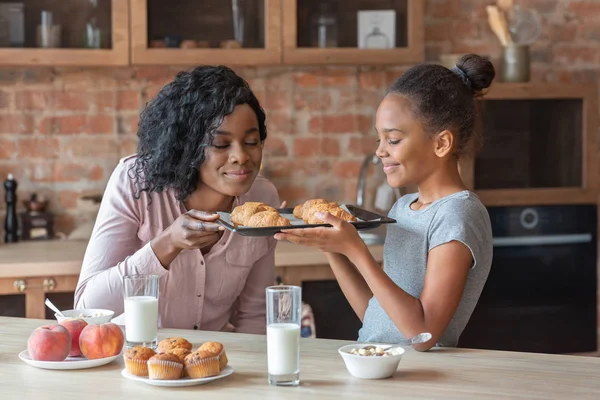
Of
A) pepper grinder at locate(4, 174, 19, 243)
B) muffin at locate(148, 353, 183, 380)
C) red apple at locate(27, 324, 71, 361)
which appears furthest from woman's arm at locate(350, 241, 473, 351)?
pepper grinder at locate(4, 174, 19, 243)

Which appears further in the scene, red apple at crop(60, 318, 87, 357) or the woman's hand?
the woman's hand

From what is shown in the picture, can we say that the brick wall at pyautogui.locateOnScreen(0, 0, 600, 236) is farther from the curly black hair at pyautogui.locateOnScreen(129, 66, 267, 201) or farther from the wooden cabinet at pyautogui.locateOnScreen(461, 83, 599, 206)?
the curly black hair at pyautogui.locateOnScreen(129, 66, 267, 201)

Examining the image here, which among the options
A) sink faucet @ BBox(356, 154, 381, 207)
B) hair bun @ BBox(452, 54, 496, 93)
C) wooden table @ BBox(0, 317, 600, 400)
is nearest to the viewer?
wooden table @ BBox(0, 317, 600, 400)

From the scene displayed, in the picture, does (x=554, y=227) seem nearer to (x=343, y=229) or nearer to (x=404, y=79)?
(x=404, y=79)

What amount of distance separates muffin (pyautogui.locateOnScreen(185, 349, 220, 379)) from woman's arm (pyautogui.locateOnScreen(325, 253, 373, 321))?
590 mm

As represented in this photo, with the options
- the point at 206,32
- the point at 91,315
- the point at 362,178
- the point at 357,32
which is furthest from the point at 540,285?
the point at 91,315

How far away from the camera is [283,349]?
4.92 feet

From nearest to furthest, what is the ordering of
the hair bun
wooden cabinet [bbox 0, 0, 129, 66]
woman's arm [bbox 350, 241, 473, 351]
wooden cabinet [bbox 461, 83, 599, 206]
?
woman's arm [bbox 350, 241, 473, 351] < the hair bun < wooden cabinet [bbox 0, 0, 129, 66] < wooden cabinet [bbox 461, 83, 599, 206]

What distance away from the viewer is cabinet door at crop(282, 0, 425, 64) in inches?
143

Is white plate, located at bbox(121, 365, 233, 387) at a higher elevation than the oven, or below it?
higher

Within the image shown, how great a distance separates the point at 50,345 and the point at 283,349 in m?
0.44

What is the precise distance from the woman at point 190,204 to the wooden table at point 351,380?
46cm

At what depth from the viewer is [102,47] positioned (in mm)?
3504

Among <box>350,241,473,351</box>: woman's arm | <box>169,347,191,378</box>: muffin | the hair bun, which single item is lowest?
<box>169,347,191,378</box>: muffin
